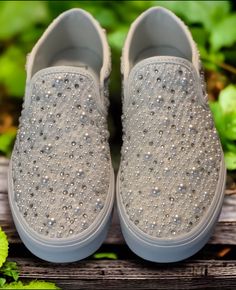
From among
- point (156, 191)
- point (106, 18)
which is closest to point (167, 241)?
point (156, 191)

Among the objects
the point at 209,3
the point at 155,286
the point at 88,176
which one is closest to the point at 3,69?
the point at 209,3

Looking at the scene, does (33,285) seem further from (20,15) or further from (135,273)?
(20,15)

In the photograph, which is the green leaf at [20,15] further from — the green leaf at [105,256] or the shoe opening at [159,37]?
the green leaf at [105,256]

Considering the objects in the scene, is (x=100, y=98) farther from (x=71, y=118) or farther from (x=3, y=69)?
(x=3, y=69)

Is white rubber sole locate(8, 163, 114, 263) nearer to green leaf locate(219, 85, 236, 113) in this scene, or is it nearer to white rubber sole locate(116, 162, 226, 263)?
white rubber sole locate(116, 162, 226, 263)

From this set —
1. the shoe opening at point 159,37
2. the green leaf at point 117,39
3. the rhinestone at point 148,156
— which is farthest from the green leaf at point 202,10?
the rhinestone at point 148,156

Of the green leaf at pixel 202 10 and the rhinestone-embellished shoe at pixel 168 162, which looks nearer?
the rhinestone-embellished shoe at pixel 168 162

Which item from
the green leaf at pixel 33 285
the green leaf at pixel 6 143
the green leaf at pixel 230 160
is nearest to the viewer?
the green leaf at pixel 33 285

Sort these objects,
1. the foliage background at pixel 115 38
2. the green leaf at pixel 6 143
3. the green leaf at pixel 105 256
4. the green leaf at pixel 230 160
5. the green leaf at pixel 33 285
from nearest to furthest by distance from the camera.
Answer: the green leaf at pixel 33 285 < the green leaf at pixel 105 256 < the green leaf at pixel 230 160 < the green leaf at pixel 6 143 < the foliage background at pixel 115 38
